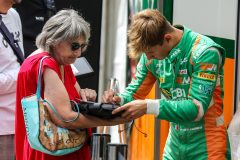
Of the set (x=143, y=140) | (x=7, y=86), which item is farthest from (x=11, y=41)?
(x=143, y=140)

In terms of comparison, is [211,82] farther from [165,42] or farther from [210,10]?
[210,10]

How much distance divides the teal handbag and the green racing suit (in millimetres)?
492

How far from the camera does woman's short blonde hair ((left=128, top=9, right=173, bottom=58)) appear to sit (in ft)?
10.1

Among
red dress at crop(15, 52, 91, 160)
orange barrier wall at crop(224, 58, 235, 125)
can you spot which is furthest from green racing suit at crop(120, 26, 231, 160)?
orange barrier wall at crop(224, 58, 235, 125)

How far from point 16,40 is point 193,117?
136 cm

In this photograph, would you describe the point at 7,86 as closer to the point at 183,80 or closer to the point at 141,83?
the point at 141,83

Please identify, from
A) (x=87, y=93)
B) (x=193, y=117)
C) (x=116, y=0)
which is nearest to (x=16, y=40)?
(x=87, y=93)

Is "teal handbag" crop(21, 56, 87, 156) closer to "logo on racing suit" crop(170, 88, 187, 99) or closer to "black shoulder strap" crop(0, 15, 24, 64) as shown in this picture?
"logo on racing suit" crop(170, 88, 187, 99)

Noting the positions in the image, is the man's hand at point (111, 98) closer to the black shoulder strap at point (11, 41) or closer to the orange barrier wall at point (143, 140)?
the black shoulder strap at point (11, 41)

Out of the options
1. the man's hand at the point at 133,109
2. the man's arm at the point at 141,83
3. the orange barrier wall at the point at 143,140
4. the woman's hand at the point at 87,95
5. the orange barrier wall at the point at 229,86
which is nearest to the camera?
the man's hand at the point at 133,109

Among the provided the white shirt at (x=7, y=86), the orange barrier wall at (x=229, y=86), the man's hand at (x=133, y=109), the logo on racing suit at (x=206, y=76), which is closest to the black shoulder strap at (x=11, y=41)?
the white shirt at (x=7, y=86)

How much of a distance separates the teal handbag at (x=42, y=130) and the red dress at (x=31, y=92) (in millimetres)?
52

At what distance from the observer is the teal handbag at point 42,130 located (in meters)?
2.85

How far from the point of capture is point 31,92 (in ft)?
9.65
